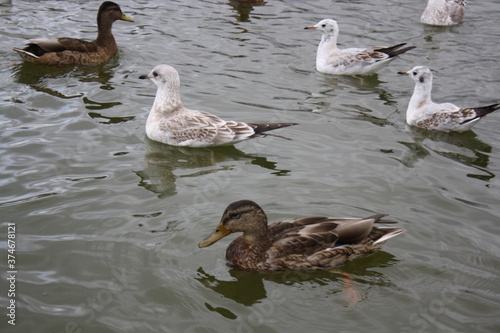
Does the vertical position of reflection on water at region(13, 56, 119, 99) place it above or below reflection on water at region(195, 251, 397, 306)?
above

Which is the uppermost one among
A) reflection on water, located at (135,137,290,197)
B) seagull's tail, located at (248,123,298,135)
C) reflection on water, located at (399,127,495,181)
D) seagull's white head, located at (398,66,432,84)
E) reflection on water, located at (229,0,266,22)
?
reflection on water, located at (229,0,266,22)

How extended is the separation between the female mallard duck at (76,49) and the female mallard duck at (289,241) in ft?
26.9

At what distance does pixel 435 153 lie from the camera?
1052cm

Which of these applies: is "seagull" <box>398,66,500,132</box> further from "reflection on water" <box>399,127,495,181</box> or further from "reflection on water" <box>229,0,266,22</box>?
"reflection on water" <box>229,0,266,22</box>

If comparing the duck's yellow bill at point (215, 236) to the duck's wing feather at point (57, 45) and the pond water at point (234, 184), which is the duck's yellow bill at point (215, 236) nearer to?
the pond water at point (234, 184)

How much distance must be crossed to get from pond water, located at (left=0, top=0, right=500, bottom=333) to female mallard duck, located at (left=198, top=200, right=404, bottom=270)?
160 millimetres

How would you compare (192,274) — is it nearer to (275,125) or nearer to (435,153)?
(275,125)

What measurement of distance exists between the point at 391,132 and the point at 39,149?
20.0 feet

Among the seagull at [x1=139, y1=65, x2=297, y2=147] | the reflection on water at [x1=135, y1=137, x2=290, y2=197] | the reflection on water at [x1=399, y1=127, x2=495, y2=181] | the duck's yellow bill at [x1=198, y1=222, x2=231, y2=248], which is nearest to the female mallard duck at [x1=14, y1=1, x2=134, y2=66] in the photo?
the seagull at [x1=139, y1=65, x2=297, y2=147]

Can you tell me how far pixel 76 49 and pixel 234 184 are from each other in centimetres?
667

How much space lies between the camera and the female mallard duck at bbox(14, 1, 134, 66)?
44.5 feet

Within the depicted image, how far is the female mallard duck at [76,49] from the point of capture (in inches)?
534

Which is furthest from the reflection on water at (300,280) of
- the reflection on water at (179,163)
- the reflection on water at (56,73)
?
the reflection on water at (56,73)

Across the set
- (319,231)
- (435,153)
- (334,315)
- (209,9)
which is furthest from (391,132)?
(209,9)
